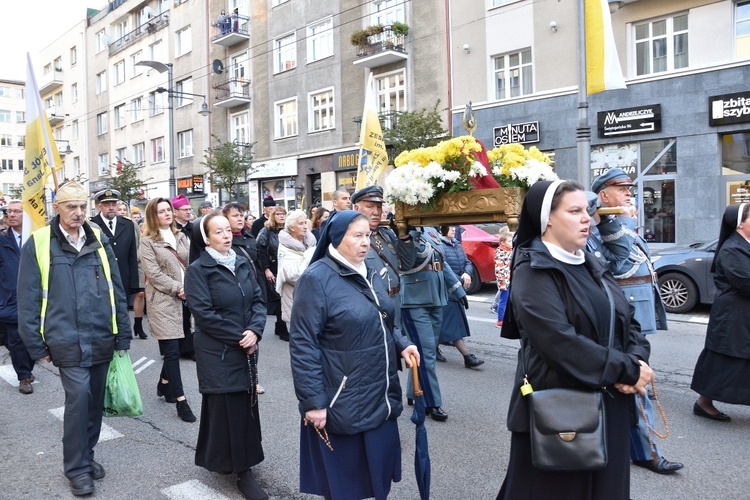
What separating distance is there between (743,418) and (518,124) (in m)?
15.7

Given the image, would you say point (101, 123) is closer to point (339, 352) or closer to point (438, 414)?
point (438, 414)

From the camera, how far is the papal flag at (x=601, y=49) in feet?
42.2

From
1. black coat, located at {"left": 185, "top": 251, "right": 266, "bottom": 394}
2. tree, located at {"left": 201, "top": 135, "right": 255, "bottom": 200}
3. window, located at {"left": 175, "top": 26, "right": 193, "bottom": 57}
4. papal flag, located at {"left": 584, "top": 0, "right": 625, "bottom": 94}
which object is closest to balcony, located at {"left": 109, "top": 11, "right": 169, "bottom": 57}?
window, located at {"left": 175, "top": 26, "right": 193, "bottom": 57}

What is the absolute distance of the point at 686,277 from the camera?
35.0 feet

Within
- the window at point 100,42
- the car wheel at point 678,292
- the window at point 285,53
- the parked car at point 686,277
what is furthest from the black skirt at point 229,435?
the window at point 100,42

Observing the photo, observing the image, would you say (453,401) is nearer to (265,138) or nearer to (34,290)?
(34,290)

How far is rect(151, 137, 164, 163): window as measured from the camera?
3766 cm


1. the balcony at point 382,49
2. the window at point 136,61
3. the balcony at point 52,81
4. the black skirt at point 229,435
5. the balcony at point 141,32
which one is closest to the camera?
the black skirt at point 229,435

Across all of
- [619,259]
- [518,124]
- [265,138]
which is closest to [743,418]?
[619,259]

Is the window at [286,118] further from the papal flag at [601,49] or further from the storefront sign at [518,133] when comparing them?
the papal flag at [601,49]

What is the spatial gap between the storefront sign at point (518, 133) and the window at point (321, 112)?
27.0 feet

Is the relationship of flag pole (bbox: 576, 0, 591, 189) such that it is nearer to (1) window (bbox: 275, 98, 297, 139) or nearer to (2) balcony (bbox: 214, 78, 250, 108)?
(1) window (bbox: 275, 98, 297, 139)

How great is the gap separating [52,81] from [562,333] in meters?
55.0

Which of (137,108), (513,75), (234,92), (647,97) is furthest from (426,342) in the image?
(137,108)
